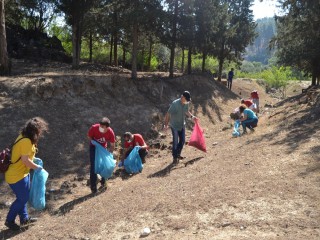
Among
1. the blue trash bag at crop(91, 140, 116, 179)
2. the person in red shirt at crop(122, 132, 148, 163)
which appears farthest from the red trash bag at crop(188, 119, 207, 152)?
the blue trash bag at crop(91, 140, 116, 179)

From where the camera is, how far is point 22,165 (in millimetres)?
5211

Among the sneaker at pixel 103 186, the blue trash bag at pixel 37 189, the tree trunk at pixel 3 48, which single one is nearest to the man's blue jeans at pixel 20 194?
the blue trash bag at pixel 37 189

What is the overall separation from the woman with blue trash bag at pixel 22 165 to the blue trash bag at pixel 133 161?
127 inches

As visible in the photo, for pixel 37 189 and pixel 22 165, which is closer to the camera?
pixel 22 165

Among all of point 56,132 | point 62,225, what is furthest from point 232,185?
point 56,132

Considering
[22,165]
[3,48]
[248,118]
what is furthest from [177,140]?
[3,48]

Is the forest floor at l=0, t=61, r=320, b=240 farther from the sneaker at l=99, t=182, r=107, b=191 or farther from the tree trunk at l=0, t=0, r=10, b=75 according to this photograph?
the tree trunk at l=0, t=0, r=10, b=75

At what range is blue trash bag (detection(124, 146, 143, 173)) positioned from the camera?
8.50 m

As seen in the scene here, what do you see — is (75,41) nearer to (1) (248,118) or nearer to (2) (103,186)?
(1) (248,118)

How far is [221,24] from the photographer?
81.1 ft

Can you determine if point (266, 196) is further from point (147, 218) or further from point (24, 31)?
point (24, 31)

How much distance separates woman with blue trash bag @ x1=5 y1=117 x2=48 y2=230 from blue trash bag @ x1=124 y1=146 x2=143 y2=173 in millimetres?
3229

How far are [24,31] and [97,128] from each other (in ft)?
67.8

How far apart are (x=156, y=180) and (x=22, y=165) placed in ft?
9.23
